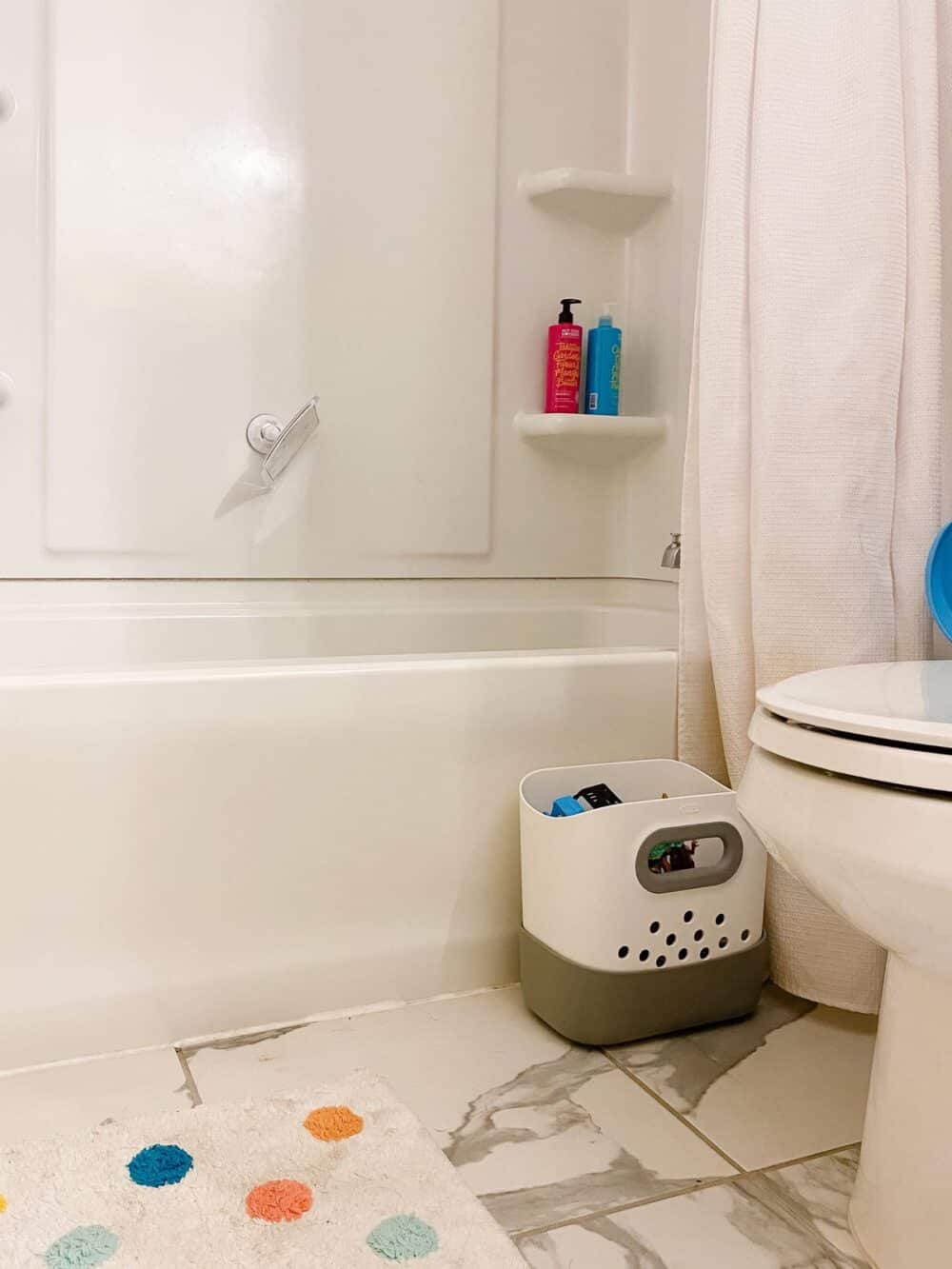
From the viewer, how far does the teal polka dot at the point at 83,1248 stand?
93 centimetres

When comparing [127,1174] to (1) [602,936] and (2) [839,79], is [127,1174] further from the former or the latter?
(2) [839,79]

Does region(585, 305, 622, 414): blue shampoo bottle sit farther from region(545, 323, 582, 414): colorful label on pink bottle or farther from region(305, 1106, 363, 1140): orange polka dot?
region(305, 1106, 363, 1140): orange polka dot

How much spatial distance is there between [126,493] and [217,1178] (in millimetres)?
1165

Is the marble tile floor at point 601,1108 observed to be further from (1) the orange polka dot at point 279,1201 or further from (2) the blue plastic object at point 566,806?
(2) the blue plastic object at point 566,806

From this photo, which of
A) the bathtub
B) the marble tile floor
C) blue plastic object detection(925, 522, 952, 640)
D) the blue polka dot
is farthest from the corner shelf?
the blue polka dot

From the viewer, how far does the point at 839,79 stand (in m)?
1.40

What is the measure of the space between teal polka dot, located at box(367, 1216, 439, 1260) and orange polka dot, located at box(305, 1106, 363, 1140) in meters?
0.15

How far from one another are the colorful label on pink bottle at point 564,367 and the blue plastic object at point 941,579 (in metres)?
0.92

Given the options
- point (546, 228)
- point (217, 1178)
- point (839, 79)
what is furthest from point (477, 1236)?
point (546, 228)

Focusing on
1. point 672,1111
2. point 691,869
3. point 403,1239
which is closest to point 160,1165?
point 403,1239

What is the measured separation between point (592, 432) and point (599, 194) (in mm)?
454

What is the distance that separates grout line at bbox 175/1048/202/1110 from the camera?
1.21 m

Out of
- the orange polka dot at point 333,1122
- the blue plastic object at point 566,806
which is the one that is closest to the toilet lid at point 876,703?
the blue plastic object at point 566,806

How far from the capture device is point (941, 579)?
1.38m
